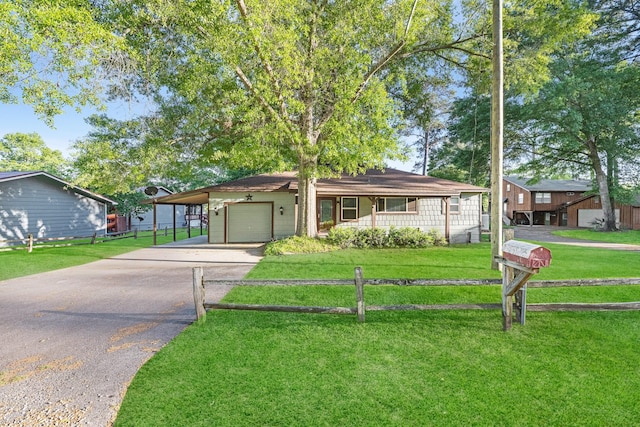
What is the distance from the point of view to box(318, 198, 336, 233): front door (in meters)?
16.3

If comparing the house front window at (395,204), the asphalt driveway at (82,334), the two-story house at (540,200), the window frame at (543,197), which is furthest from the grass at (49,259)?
the window frame at (543,197)

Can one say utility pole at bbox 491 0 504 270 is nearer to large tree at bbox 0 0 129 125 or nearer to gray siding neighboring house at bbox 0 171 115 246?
large tree at bbox 0 0 129 125

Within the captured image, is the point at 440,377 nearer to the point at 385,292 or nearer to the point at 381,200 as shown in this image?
the point at 385,292

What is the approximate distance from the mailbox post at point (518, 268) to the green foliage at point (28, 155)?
143 feet

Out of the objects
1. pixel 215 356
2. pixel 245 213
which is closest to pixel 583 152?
pixel 245 213

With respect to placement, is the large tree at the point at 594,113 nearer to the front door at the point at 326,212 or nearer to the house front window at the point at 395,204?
the house front window at the point at 395,204

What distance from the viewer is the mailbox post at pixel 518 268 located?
3.71 metres

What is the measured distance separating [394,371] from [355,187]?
40.5 feet

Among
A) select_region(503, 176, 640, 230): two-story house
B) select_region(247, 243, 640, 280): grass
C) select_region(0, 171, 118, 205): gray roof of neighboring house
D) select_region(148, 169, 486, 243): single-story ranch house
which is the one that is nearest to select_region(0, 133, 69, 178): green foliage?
select_region(0, 171, 118, 205): gray roof of neighboring house

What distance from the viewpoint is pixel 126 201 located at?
26.9 meters

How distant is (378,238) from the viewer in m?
14.0

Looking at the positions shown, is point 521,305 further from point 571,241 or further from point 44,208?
point 44,208

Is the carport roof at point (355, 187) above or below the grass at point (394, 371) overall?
above

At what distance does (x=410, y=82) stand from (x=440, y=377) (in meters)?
15.1
